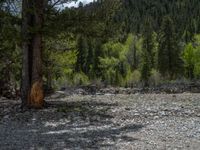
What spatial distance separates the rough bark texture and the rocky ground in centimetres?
54

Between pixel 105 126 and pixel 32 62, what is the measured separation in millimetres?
4610

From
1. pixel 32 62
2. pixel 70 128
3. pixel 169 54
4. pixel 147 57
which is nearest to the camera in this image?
pixel 70 128

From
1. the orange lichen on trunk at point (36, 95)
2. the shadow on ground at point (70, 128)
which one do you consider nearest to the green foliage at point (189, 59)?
the shadow on ground at point (70, 128)

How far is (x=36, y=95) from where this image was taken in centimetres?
1537

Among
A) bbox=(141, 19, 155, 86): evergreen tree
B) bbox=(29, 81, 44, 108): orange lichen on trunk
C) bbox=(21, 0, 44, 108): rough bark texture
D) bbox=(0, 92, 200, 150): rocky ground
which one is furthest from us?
bbox=(141, 19, 155, 86): evergreen tree

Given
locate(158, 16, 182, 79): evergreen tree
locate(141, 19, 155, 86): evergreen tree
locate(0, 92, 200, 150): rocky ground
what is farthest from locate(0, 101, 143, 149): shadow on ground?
locate(141, 19, 155, 86): evergreen tree

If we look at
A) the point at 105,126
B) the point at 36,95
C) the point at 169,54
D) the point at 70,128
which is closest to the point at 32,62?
the point at 36,95

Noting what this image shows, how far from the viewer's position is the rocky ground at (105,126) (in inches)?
374

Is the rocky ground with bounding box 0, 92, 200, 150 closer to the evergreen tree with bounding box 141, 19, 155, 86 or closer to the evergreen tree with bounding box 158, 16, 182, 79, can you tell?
the evergreen tree with bounding box 158, 16, 182, 79

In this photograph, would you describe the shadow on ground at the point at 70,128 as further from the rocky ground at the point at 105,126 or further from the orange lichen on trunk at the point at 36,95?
the orange lichen on trunk at the point at 36,95

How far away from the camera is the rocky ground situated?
9.49 metres

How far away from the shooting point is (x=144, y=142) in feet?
31.4

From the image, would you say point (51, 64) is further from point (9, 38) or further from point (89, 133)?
point (89, 133)

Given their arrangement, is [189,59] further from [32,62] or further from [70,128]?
[70,128]
